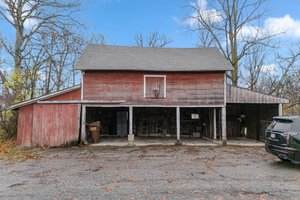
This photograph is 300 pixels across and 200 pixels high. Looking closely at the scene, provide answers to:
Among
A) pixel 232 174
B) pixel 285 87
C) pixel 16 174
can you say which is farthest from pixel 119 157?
pixel 285 87

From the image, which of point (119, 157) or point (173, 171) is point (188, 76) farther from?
point (173, 171)

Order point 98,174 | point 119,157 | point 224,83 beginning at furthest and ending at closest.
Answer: point 224,83
point 119,157
point 98,174

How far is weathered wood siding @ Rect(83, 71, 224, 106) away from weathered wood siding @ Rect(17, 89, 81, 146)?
4.21ft

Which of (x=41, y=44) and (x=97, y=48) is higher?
(x=41, y=44)

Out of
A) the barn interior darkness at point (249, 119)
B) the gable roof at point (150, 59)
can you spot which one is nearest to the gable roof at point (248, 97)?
the barn interior darkness at point (249, 119)

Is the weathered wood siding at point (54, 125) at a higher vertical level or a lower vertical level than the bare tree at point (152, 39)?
lower

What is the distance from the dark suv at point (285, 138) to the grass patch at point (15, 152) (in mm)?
9092

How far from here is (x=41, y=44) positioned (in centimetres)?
1855

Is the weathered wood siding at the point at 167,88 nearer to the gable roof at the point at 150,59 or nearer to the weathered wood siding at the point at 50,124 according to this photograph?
the gable roof at the point at 150,59

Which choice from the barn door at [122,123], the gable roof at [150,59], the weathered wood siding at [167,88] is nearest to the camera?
the weathered wood siding at [167,88]

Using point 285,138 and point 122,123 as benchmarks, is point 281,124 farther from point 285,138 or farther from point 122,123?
point 122,123

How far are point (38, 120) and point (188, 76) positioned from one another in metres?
8.66

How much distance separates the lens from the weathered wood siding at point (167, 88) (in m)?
12.5

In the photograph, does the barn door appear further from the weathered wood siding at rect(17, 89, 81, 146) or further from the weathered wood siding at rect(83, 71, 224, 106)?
the weathered wood siding at rect(17, 89, 81, 146)
